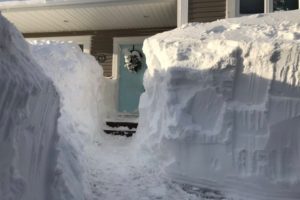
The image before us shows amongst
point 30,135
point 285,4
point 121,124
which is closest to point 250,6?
point 285,4

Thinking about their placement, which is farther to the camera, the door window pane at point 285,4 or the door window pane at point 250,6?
the door window pane at point 250,6

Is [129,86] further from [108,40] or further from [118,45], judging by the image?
[108,40]

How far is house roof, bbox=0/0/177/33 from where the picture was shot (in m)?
10.3

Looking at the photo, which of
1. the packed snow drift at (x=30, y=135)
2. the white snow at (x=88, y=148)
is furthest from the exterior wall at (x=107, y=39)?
the packed snow drift at (x=30, y=135)

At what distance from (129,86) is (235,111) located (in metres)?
6.60

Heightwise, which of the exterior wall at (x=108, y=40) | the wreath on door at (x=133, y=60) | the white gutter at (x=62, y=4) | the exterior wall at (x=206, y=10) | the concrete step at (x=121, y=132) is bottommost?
the concrete step at (x=121, y=132)

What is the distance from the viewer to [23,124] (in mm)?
3000

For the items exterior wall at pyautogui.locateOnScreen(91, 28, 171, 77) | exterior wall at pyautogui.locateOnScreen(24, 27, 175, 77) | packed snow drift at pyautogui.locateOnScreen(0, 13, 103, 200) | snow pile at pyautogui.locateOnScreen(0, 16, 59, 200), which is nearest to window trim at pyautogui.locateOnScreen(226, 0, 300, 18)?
exterior wall at pyautogui.locateOnScreen(24, 27, 175, 77)

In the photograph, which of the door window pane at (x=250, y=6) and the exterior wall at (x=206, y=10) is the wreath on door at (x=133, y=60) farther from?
the door window pane at (x=250, y=6)

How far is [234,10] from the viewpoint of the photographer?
30.8 ft

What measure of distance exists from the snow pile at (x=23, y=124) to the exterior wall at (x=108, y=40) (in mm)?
8235

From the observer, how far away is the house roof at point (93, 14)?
10.3 m

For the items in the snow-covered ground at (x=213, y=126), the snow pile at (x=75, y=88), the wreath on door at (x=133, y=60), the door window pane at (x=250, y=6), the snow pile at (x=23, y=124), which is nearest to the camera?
the snow pile at (x=23, y=124)

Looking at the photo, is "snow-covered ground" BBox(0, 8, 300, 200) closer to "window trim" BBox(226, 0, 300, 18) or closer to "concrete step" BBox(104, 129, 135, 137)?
"concrete step" BBox(104, 129, 135, 137)
